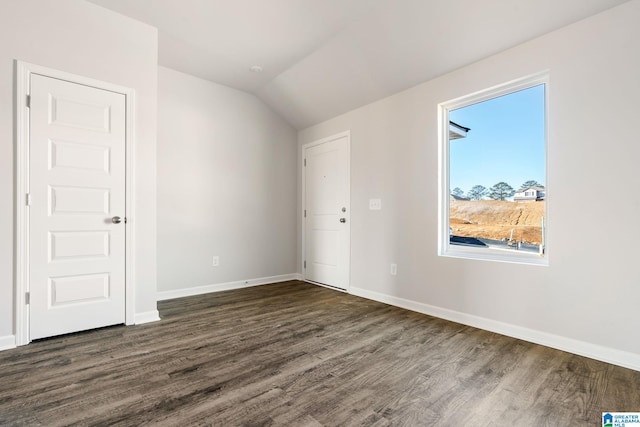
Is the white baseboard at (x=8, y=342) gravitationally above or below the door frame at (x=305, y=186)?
below

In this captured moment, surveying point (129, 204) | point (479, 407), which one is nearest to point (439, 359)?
point (479, 407)

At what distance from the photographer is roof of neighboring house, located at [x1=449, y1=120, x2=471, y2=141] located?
3.15 m

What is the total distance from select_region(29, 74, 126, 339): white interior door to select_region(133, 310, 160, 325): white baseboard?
0.14 meters

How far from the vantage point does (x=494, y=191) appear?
288 centimetres

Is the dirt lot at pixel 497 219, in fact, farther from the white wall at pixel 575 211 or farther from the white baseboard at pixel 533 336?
the white baseboard at pixel 533 336

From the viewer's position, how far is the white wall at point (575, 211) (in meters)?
2.09

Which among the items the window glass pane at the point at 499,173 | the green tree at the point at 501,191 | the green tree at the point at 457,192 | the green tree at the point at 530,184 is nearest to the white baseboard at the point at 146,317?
the window glass pane at the point at 499,173

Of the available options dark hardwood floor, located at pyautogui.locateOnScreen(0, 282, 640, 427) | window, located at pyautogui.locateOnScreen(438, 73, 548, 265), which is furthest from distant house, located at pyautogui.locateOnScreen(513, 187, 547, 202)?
dark hardwood floor, located at pyautogui.locateOnScreen(0, 282, 640, 427)

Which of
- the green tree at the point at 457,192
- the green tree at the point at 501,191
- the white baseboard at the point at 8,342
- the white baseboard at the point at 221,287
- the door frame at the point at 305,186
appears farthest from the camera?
the door frame at the point at 305,186

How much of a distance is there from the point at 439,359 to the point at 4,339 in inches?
127

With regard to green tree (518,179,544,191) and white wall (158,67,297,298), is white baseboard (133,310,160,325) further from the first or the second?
green tree (518,179,544,191)

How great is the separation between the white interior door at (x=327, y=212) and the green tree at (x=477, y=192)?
1579mm

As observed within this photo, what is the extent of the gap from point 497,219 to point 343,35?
234 centimetres

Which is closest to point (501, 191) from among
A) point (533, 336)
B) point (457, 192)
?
point (457, 192)
